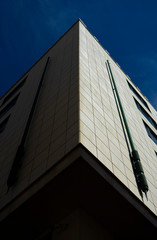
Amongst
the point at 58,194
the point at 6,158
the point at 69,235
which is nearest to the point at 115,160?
the point at 58,194

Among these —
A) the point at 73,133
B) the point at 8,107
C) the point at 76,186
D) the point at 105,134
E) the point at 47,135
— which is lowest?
the point at 76,186

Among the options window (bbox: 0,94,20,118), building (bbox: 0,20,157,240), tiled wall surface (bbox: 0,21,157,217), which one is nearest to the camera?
building (bbox: 0,20,157,240)

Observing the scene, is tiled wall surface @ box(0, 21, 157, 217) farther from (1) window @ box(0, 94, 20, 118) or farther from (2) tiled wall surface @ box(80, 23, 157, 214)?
(1) window @ box(0, 94, 20, 118)

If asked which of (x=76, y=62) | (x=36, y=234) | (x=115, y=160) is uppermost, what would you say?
(x=76, y=62)

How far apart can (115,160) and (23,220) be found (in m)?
3.30

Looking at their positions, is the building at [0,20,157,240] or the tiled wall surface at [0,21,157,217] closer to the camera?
the building at [0,20,157,240]

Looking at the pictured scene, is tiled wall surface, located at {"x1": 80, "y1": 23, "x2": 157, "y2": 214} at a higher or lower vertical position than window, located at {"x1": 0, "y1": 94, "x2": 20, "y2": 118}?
lower

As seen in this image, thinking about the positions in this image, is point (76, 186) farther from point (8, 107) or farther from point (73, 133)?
point (8, 107)

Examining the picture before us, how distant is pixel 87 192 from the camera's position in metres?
6.11

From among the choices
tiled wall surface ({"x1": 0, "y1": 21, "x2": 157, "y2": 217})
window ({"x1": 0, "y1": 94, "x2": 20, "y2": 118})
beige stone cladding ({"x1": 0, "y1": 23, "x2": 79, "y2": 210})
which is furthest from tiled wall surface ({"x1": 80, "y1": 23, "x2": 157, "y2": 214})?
window ({"x1": 0, "y1": 94, "x2": 20, "y2": 118})

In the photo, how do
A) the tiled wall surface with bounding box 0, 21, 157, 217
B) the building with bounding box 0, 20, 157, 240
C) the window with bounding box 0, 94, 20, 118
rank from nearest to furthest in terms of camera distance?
the building with bounding box 0, 20, 157, 240
the tiled wall surface with bounding box 0, 21, 157, 217
the window with bounding box 0, 94, 20, 118

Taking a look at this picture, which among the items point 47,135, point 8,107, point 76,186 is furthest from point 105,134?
point 8,107

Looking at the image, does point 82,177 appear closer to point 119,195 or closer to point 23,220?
point 119,195

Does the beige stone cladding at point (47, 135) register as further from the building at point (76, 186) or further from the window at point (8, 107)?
the window at point (8, 107)
